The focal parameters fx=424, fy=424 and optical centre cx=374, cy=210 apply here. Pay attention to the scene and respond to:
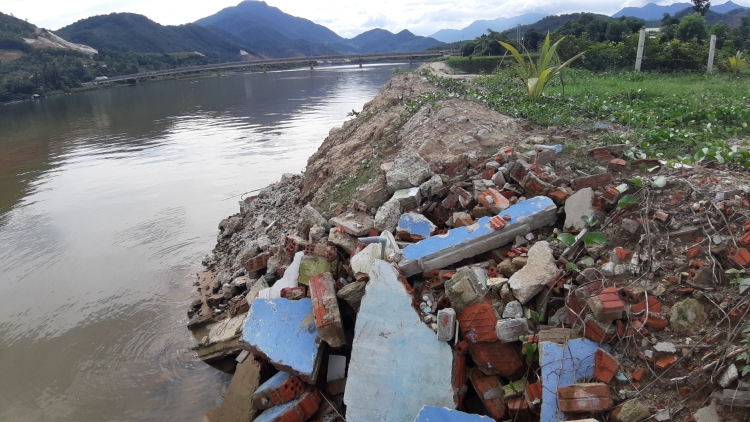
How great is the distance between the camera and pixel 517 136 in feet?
17.8

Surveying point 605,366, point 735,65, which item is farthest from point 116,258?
point 735,65

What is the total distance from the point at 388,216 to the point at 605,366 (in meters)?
2.25

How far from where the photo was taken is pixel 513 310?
2.80m

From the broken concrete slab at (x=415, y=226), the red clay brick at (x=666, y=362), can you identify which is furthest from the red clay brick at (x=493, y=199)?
the red clay brick at (x=666, y=362)

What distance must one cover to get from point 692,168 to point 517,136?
83.3 inches

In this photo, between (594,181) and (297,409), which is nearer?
(297,409)

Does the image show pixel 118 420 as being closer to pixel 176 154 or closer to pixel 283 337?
pixel 283 337

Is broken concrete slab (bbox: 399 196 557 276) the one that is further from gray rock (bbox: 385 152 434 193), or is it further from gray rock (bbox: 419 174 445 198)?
gray rock (bbox: 385 152 434 193)

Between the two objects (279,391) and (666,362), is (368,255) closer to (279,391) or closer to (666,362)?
(279,391)

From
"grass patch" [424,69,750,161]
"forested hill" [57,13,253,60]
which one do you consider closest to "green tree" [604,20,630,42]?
"grass patch" [424,69,750,161]

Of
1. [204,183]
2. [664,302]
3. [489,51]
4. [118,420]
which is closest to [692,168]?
[664,302]

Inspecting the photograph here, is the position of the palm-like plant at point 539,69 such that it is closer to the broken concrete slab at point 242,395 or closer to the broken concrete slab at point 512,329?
the broken concrete slab at point 512,329

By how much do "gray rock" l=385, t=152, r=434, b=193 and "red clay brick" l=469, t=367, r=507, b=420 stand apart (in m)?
2.19

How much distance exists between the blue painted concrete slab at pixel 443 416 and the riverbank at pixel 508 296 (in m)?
0.25
